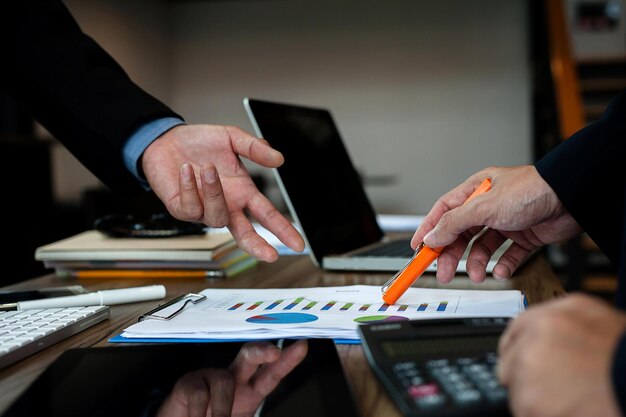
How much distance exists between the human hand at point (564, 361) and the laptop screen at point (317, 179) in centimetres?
70

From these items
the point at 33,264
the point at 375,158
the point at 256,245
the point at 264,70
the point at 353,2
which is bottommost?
the point at 33,264

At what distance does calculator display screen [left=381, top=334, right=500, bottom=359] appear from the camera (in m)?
0.46

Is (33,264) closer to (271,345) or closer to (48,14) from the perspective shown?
(48,14)

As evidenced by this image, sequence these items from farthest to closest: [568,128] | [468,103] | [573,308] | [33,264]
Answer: [468,103] < [568,128] < [33,264] < [573,308]

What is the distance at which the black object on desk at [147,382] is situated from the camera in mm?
427

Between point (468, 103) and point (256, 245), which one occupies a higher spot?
point (468, 103)

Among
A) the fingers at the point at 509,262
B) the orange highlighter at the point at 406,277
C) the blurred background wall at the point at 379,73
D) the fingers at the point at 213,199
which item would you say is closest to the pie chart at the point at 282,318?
the orange highlighter at the point at 406,277

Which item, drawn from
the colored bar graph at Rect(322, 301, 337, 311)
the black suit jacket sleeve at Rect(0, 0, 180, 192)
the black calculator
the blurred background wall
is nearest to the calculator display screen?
the black calculator

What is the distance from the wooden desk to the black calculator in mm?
27

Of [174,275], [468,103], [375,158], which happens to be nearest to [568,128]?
[468,103]

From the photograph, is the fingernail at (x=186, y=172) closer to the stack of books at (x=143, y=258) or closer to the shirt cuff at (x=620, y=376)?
the stack of books at (x=143, y=258)

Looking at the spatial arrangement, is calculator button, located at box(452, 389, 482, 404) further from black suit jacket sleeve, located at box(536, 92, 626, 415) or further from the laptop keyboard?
the laptop keyboard

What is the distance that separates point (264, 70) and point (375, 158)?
1163 millimetres

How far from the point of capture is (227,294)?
2.77ft
